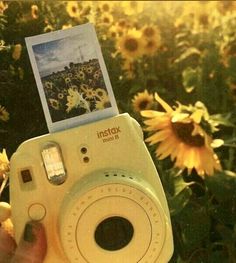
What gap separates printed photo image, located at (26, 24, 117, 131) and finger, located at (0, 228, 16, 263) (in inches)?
5.4

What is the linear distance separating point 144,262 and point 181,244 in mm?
399

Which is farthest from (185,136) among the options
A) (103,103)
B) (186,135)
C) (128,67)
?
(128,67)

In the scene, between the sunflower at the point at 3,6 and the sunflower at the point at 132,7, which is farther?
the sunflower at the point at 132,7

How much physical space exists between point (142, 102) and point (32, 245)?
2.43ft

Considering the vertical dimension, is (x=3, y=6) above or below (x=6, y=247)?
above

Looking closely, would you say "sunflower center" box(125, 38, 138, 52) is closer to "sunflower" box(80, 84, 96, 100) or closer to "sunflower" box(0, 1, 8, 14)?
"sunflower" box(0, 1, 8, 14)

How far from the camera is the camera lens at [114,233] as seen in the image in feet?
2.50

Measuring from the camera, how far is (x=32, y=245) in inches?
30.3

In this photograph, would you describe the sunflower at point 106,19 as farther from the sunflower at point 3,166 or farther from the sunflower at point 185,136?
the sunflower at point 3,166

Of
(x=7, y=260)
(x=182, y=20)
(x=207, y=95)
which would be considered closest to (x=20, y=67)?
(x=207, y=95)

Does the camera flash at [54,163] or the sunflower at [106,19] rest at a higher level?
the sunflower at [106,19]

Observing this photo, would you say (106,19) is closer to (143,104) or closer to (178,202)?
(143,104)

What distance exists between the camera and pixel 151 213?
76cm

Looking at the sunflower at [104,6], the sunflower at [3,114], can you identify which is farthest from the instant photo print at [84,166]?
the sunflower at [104,6]
